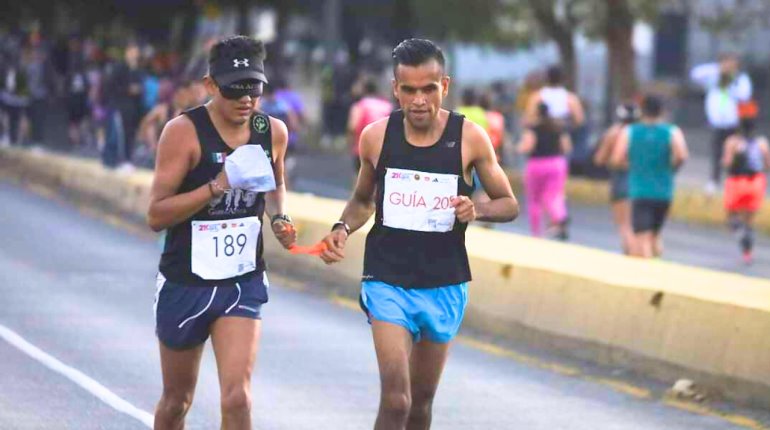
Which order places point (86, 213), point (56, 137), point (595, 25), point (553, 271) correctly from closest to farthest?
point (553, 271) < point (86, 213) < point (595, 25) < point (56, 137)

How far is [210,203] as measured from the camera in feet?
23.4

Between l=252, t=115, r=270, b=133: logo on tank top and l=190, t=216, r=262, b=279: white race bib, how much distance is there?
1.13 feet

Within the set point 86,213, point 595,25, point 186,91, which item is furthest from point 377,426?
point 595,25

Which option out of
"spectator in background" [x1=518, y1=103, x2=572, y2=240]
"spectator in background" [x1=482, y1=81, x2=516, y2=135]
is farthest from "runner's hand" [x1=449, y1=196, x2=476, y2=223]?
"spectator in background" [x1=482, y1=81, x2=516, y2=135]

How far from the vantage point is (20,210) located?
23297mm

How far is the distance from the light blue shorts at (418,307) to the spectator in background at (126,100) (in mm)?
19659

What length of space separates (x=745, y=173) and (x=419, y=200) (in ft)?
44.7

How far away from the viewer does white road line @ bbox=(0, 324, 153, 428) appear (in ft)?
32.6

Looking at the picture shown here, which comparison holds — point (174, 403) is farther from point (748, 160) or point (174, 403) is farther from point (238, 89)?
point (748, 160)

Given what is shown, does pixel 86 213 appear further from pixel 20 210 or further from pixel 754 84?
pixel 754 84

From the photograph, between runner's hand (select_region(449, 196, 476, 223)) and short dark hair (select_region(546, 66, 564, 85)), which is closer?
runner's hand (select_region(449, 196, 476, 223))

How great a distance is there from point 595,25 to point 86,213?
1642cm

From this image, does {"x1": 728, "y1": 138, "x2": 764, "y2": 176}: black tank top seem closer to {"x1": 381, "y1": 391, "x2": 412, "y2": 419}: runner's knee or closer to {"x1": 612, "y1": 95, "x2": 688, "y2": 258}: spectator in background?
{"x1": 612, "y1": 95, "x2": 688, "y2": 258}: spectator in background

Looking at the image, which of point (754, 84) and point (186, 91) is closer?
point (186, 91)
